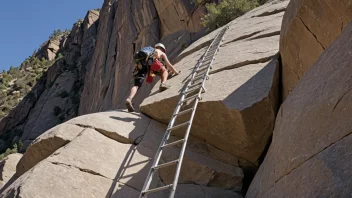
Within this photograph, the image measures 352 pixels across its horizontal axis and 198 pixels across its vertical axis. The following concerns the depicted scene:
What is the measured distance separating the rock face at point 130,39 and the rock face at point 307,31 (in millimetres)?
7418

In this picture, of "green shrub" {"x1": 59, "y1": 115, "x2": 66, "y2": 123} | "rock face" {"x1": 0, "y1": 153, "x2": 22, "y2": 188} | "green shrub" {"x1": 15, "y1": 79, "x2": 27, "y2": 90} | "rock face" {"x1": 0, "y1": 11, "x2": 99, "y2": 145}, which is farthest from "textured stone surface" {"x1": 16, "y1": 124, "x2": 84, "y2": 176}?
"green shrub" {"x1": 15, "y1": 79, "x2": 27, "y2": 90}

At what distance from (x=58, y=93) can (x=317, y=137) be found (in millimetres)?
43025

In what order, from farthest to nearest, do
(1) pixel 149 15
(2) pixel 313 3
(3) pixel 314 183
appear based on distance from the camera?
(1) pixel 149 15, (2) pixel 313 3, (3) pixel 314 183

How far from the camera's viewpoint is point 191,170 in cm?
579

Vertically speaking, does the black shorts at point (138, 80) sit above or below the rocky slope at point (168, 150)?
above

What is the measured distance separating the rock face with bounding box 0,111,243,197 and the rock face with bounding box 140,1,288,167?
29 cm

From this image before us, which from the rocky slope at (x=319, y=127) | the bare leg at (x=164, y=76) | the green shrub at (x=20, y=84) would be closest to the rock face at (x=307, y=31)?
the rocky slope at (x=319, y=127)

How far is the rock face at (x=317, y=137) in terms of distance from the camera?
2.86 m

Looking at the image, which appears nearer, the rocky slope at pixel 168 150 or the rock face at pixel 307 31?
the rock face at pixel 307 31

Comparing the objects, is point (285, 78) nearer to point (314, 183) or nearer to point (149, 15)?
point (314, 183)

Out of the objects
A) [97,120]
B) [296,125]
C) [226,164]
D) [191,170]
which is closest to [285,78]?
[226,164]

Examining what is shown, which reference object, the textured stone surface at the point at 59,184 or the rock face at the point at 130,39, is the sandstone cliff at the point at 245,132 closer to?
the textured stone surface at the point at 59,184

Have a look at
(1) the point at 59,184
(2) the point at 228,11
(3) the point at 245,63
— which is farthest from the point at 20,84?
(1) the point at 59,184

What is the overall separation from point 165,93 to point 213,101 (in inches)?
62.9
